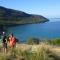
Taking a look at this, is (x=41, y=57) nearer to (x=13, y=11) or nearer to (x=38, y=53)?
(x=38, y=53)

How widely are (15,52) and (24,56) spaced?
32.3 inches

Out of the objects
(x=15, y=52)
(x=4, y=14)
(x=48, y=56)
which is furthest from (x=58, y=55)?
(x=4, y=14)

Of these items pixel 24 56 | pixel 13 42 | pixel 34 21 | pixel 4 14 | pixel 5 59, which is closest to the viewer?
pixel 5 59

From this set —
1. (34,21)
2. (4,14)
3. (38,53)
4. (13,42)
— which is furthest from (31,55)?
(34,21)

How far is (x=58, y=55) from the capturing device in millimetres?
15508

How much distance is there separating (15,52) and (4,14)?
15524 centimetres

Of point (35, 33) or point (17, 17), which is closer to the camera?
point (35, 33)

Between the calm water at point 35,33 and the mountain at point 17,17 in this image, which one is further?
the mountain at point 17,17

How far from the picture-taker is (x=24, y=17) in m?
178

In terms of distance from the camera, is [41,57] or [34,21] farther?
[34,21]

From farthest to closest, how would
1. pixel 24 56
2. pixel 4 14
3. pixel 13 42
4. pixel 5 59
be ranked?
pixel 4 14 → pixel 13 42 → pixel 24 56 → pixel 5 59

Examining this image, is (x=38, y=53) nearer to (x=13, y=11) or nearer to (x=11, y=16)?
(x=11, y=16)

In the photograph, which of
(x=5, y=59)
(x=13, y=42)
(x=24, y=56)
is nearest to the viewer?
(x=5, y=59)

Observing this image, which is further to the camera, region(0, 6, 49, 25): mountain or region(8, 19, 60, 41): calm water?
region(0, 6, 49, 25): mountain
